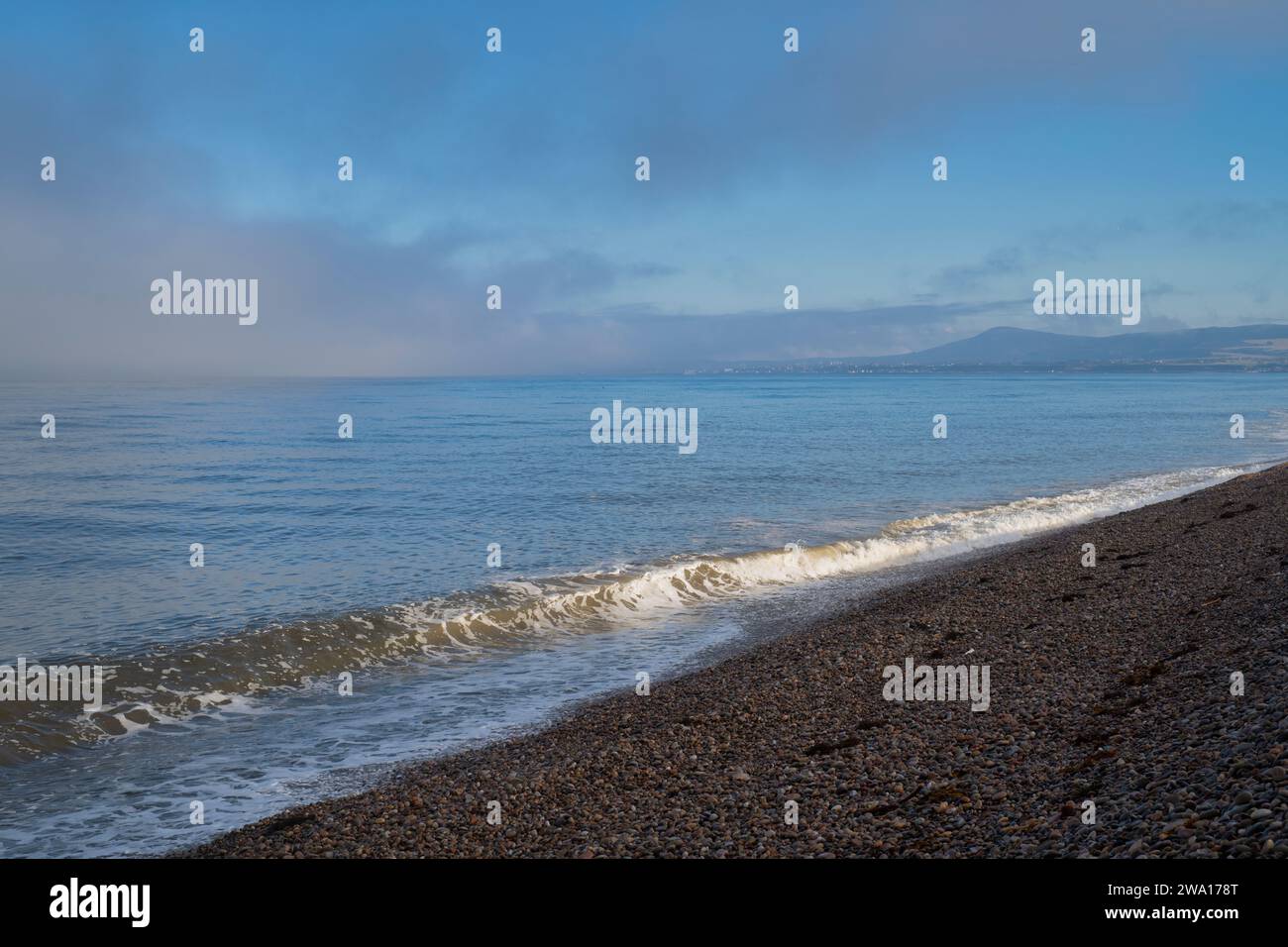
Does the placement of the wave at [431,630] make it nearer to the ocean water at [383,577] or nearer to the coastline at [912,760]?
the ocean water at [383,577]

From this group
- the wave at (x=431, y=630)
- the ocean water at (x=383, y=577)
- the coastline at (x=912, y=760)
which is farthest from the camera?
the wave at (x=431, y=630)

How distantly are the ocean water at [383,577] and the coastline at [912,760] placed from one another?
1932mm

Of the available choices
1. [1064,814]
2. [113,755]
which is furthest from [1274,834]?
[113,755]

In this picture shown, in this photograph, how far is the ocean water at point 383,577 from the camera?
36.6 feet

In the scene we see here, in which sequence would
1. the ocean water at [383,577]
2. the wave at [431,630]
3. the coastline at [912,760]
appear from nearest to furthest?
the coastline at [912,760]
the ocean water at [383,577]
the wave at [431,630]

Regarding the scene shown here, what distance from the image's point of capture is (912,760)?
27.0 feet

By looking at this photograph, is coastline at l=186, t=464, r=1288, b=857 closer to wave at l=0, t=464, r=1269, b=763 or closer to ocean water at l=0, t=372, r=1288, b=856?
ocean water at l=0, t=372, r=1288, b=856

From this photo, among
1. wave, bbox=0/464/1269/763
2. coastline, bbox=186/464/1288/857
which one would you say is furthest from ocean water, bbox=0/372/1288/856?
coastline, bbox=186/464/1288/857

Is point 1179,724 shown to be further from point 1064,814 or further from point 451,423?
point 451,423

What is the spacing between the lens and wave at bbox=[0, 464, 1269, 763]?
12.4 metres

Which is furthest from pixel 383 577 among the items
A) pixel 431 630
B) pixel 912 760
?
pixel 912 760

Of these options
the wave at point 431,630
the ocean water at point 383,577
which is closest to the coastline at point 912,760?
the ocean water at point 383,577

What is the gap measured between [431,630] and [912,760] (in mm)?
10661

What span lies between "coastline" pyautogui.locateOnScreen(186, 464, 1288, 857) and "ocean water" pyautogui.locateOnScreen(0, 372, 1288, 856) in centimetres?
193
